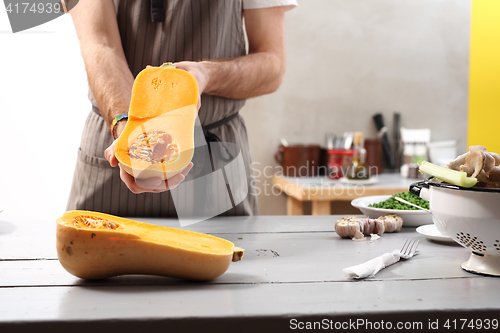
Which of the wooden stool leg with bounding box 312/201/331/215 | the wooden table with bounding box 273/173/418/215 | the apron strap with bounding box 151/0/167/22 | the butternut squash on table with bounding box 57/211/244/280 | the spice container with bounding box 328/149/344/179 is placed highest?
the apron strap with bounding box 151/0/167/22

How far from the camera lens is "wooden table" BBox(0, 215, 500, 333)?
47cm

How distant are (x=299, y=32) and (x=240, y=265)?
2.56 meters

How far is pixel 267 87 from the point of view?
134 centimetres

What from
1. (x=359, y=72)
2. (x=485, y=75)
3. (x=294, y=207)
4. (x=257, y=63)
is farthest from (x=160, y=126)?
(x=485, y=75)

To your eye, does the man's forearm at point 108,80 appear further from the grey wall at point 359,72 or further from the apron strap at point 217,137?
the grey wall at point 359,72

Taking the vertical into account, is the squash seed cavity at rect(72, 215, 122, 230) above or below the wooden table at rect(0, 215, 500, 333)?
above

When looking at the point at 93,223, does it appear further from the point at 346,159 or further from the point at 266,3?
the point at 346,159

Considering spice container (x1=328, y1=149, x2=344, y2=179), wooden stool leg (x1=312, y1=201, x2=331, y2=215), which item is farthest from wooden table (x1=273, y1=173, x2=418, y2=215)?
spice container (x1=328, y1=149, x2=344, y2=179)

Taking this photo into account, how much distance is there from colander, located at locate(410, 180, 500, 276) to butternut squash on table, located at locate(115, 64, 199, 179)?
390 mm

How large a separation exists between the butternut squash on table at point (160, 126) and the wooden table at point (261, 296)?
0.62ft

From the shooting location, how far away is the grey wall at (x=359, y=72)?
3.01 meters

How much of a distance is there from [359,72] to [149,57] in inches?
84.4

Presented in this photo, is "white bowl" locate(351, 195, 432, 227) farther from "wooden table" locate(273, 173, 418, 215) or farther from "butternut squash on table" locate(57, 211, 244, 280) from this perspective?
"wooden table" locate(273, 173, 418, 215)

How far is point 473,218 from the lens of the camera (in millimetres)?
596
